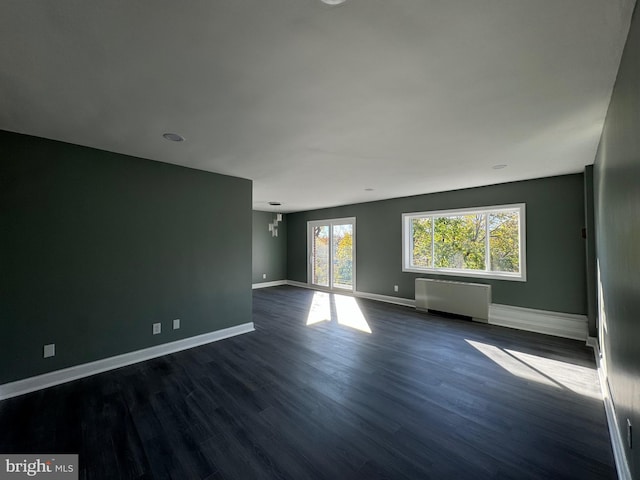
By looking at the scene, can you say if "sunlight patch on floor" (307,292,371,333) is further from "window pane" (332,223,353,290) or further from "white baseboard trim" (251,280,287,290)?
"white baseboard trim" (251,280,287,290)

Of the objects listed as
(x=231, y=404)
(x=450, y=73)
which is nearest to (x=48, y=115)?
(x=231, y=404)

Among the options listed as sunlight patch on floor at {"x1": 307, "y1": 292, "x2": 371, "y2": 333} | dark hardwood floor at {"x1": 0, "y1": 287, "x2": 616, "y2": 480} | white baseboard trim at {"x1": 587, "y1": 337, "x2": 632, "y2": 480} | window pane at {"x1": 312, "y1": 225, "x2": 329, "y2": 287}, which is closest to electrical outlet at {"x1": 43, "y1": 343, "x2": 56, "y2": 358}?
dark hardwood floor at {"x1": 0, "y1": 287, "x2": 616, "y2": 480}

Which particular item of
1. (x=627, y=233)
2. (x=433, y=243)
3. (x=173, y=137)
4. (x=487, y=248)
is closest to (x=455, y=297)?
(x=487, y=248)

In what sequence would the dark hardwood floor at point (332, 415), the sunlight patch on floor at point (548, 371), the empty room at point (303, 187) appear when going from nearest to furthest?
the empty room at point (303, 187)
the dark hardwood floor at point (332, 415)
the sunlight patch on floor at point (548, 371)

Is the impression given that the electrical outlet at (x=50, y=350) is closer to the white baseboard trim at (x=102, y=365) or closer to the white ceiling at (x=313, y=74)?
the white baseboard trim at (x=102, y=365)

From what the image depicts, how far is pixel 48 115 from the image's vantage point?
6.98ft

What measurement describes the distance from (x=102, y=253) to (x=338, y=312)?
3.89 meters

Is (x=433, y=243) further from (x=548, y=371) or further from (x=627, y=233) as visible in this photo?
(x=627, y=233)

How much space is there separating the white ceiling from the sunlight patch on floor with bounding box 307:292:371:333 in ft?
9.57

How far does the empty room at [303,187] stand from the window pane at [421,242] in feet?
3.29

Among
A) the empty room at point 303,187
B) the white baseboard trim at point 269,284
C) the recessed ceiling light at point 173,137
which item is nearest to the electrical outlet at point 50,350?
the empty room at point 303,187

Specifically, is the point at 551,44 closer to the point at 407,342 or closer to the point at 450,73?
the point at 450,73

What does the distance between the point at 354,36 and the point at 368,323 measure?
13.6 feet

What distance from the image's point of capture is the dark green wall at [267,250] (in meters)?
7.93
